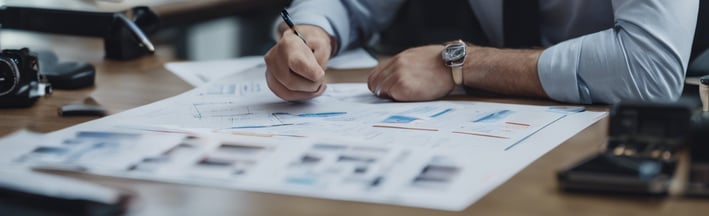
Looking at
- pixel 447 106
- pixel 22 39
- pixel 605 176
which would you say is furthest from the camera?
pixel 22 39

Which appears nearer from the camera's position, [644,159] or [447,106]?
[644,159]

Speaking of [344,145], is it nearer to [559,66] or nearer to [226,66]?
[559,66]

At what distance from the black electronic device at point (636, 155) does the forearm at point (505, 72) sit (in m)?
0.43

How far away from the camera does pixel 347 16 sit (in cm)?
172

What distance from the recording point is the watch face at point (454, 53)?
4.45 ft

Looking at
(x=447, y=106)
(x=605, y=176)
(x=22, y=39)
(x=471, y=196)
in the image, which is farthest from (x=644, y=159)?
(x=22, y=39)

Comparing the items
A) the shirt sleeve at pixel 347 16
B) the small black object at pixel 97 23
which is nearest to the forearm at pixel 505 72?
the shirt sleeve at pixel 347 16

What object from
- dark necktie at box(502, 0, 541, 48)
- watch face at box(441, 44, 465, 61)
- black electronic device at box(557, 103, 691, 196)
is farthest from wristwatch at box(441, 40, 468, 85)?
black electronic device at box(557, 103, 691, 196)

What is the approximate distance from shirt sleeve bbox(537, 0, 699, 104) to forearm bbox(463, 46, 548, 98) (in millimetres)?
22

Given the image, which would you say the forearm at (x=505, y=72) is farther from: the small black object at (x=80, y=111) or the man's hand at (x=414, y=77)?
the small black object at (x=80, y=111)

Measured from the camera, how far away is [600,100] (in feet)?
4.13

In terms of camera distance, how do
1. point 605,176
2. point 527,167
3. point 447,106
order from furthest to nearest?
point 447,106, point 527,167, point 605,176

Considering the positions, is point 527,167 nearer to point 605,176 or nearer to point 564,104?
point 605,176

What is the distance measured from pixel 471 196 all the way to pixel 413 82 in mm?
511
